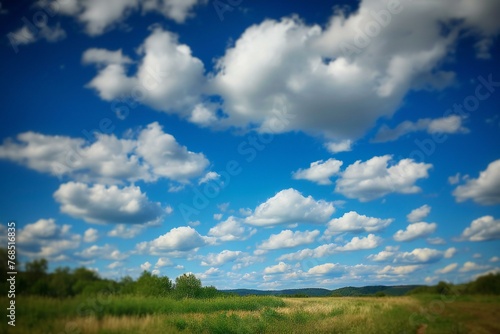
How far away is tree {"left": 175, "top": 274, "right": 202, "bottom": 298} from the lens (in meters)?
59.6

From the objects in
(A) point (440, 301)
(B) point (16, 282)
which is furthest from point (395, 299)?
(B) point (16, 282)

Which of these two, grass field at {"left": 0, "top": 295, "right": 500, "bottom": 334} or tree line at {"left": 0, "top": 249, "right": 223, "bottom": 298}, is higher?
tree line at {"left": 0, "top": 249, "right": 223, "bottom": 298}

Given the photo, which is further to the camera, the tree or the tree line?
the tree

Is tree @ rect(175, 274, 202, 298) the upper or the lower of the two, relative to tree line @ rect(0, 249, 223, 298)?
lower

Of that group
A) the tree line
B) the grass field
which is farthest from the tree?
the tree line

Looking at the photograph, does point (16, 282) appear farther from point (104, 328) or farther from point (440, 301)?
point (440, 301)

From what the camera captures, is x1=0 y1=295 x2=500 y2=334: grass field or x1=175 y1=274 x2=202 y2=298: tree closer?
x1=0 y1=295 x2=500 y2=334: grass field

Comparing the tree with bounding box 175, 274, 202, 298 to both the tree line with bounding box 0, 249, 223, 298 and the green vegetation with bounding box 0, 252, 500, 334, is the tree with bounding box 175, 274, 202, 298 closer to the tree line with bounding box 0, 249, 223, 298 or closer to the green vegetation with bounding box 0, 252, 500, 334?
the green vegetation with bounding box 0, 252, 500, 334

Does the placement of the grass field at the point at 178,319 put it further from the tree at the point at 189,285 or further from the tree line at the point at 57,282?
the tree at the point at 189,285

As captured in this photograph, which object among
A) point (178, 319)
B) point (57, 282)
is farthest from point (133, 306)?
point (178, 319)

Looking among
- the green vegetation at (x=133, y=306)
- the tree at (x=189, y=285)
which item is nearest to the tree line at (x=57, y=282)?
the green vegetation at (x=133, y=306)

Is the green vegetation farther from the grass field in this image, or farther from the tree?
the tree

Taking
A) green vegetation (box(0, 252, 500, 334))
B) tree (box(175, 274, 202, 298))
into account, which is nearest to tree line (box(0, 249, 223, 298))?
green vegetation (box(0, 252, 500, 334))

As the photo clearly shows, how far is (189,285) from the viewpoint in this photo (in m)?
62.1
